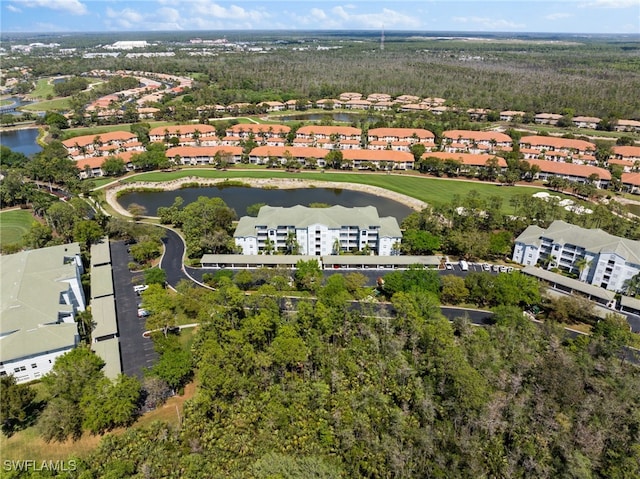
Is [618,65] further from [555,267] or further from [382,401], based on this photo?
[382,401]

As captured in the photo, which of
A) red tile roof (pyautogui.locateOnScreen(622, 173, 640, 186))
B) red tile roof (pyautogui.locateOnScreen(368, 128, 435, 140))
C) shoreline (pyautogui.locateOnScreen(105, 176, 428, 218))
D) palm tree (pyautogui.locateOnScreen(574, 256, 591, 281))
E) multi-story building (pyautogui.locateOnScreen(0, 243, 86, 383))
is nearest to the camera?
multi-story building (pyautogui.locateOnScreen(0, 243, 86, 383))

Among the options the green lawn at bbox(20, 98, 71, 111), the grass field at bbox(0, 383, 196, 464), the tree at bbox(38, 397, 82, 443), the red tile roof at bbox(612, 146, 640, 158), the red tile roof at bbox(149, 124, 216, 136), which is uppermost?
the green lawn at bbox(20, 98, 71, 111)

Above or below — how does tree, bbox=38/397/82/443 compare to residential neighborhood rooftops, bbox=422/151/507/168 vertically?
below

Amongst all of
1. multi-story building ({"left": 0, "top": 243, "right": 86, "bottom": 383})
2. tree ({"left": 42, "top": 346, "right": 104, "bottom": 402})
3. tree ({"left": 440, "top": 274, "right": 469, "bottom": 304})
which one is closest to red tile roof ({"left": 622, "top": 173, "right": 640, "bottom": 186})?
tree ({"left": 440, "top": 274, "right": 469, "bottom": 304})

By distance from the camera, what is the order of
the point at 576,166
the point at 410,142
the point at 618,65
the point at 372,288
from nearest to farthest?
the point at 372,288
the point at 576,166
the point at 410,142
the point at 618,65

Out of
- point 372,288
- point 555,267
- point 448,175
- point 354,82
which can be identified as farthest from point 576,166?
point 354,82

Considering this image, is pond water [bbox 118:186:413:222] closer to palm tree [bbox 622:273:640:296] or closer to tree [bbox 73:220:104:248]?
tree [bbox 73:220:104:248]

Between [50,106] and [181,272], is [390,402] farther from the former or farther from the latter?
[50,106]
